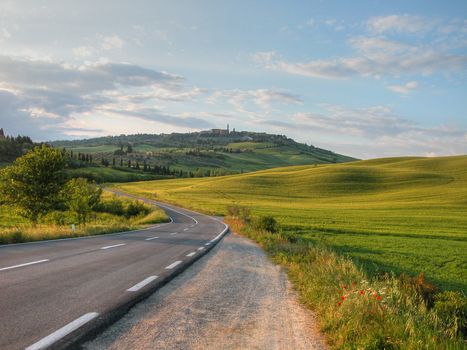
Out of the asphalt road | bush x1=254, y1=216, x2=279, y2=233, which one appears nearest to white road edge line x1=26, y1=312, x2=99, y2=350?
the asphalt road

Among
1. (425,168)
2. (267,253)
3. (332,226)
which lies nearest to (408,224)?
(332,226)

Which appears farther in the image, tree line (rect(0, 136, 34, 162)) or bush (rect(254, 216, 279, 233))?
tree line (rect(0, 136, 34, 162))

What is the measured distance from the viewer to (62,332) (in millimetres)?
5352

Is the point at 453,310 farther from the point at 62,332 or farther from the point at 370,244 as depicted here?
the point at 370,244

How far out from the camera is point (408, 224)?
4269 centimetres

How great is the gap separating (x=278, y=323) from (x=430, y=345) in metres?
2.44

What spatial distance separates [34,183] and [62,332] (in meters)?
33.2

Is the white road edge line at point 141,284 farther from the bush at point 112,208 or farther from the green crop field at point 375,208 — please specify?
the bush at point 112,208

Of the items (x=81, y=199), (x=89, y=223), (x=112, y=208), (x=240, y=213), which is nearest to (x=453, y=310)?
(x=240, y=213)

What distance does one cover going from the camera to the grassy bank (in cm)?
1784

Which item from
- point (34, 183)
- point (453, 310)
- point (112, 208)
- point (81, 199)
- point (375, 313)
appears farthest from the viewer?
point (112, 208)

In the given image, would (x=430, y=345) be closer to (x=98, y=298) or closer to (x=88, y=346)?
(x=88, y=346)

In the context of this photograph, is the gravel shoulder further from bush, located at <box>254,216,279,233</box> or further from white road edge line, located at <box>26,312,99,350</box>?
bush, located at <box>254,216,279,233</box>

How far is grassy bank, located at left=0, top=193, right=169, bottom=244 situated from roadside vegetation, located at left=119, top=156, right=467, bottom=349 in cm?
870
